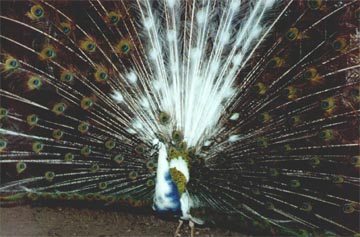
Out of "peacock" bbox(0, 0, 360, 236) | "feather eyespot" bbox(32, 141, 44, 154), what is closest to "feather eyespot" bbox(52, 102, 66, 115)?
"peacock" bbox(0, 0, 360, 236)

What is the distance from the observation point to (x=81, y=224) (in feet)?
12.5

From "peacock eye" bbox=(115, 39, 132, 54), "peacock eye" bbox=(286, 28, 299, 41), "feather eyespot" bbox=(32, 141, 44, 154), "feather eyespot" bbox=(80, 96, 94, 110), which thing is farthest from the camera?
"feather eyespot" bbox=(32, 141, 44, 154)

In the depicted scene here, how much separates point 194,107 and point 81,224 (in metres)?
1.18

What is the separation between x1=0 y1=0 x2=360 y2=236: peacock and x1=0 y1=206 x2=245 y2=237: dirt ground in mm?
149

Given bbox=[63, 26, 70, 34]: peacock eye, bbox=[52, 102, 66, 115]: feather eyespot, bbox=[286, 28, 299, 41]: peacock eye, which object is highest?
bbox=[63, 26, 70, 34]: peacock eye

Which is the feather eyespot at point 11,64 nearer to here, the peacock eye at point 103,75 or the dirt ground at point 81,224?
the peacock eye at point 103,75

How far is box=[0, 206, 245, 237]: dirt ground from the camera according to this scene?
3684 mm

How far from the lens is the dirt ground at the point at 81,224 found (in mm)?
3684

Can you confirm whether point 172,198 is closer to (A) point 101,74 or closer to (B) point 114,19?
(A) point 101,74

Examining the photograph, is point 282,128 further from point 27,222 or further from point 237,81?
point 27,222

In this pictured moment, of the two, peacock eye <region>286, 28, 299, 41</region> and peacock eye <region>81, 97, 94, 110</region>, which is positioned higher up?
peacock eye <region>286, 28, 299, 41</region>

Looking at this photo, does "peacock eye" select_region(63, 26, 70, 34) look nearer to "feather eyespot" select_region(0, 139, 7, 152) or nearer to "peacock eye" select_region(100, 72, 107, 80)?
"peacock eye" select_region(100, 72, 107, 80)

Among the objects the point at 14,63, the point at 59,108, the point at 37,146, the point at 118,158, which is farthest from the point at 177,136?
the point at 14,63

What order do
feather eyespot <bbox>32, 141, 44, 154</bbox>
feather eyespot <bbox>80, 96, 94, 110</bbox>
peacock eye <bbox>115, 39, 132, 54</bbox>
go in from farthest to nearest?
feather eyespot <bbox>32, 141, 44, 154</bbox> → feather eyespot <bbox>80, 96, 94, 110</bbox> → peacock eye <bbox>115, 39, 132, 54</bbox>
